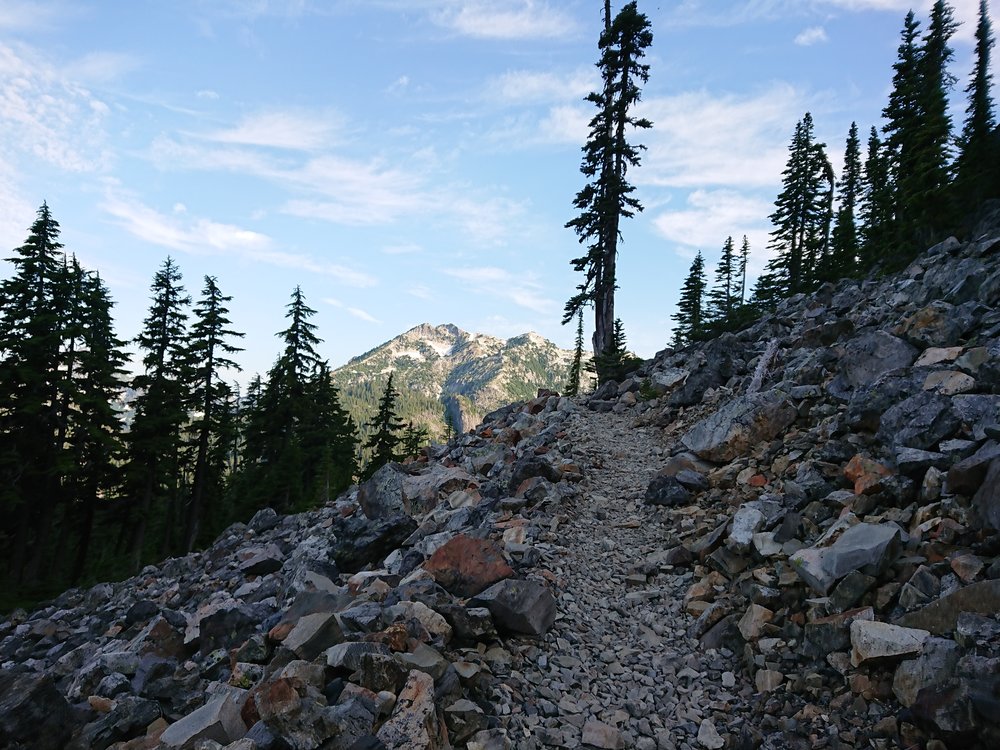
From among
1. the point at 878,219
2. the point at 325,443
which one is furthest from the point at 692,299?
the point at 325,443

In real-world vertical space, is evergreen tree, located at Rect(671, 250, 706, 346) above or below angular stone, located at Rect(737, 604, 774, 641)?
above

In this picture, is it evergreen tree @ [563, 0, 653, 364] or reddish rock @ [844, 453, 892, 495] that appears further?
evergreen tree @ [563, 0, 653, 364]

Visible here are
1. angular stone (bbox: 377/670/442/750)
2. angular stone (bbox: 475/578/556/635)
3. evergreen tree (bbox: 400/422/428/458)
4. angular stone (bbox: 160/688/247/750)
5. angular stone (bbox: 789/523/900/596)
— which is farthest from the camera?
evergreen tree (bbox: 400/422/428/458)

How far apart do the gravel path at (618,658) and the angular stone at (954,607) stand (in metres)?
2.22

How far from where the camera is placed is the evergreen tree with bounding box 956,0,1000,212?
919 inches

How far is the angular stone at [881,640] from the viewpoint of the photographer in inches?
194

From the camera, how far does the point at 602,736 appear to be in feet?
18.3

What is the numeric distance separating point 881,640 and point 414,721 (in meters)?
4.72

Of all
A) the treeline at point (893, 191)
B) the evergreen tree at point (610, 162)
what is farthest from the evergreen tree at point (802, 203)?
the evergreen tree at point (610, 162)

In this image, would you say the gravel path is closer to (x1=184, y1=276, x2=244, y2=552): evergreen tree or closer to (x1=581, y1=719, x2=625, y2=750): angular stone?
(x1=581, y1=719, x2=625, y2=750): angular stone

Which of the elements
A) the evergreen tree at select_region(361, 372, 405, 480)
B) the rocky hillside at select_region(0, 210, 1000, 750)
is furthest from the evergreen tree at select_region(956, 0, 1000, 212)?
the evergreen tree at select_region(361, 372, 405, 480)

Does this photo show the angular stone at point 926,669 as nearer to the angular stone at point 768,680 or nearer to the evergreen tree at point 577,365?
the angular stone at point 768,680

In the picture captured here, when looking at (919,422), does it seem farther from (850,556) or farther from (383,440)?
(383,440)

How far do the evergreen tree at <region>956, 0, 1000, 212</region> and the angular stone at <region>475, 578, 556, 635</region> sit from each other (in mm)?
28429
